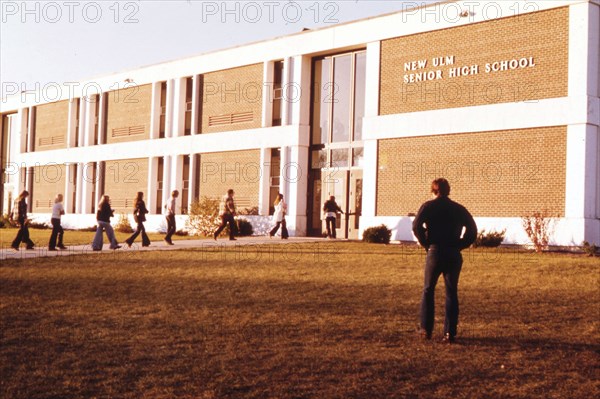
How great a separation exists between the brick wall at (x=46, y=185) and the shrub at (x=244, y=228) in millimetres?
19692

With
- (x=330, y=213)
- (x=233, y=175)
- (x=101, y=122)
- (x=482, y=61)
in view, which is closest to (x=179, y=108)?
(x=233, y=175)

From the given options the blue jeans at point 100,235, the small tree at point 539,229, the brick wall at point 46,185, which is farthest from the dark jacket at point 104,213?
the brick wall at point 46,185

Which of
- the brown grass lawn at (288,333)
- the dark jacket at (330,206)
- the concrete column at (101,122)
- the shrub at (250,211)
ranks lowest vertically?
the brown grass lawn at (288,333)

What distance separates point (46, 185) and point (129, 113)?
1020cm

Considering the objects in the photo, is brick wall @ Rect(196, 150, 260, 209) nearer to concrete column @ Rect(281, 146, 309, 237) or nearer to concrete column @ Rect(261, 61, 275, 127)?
concrete column @ Rect(261, 61, 275, 127)

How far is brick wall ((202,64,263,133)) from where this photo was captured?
120 ft

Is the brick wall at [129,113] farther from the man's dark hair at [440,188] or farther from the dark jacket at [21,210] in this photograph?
the man's dark hair at [440,188]

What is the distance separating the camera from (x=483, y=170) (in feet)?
89.8

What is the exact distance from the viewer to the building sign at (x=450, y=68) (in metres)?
26.7

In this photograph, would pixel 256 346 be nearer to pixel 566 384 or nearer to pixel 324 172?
pixel 566 384

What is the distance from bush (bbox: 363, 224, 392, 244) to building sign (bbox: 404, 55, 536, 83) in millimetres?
5877

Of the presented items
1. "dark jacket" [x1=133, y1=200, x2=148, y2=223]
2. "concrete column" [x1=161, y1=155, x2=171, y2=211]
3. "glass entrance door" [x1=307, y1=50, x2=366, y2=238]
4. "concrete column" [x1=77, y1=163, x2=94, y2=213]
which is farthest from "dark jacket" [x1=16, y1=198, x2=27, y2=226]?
"concrete column" [x1=77, y1=163, x2=94, y2=213]

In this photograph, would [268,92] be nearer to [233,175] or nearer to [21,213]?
[233,175]

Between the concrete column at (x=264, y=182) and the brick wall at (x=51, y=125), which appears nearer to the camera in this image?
the concrete column at (x=264, y=182)
